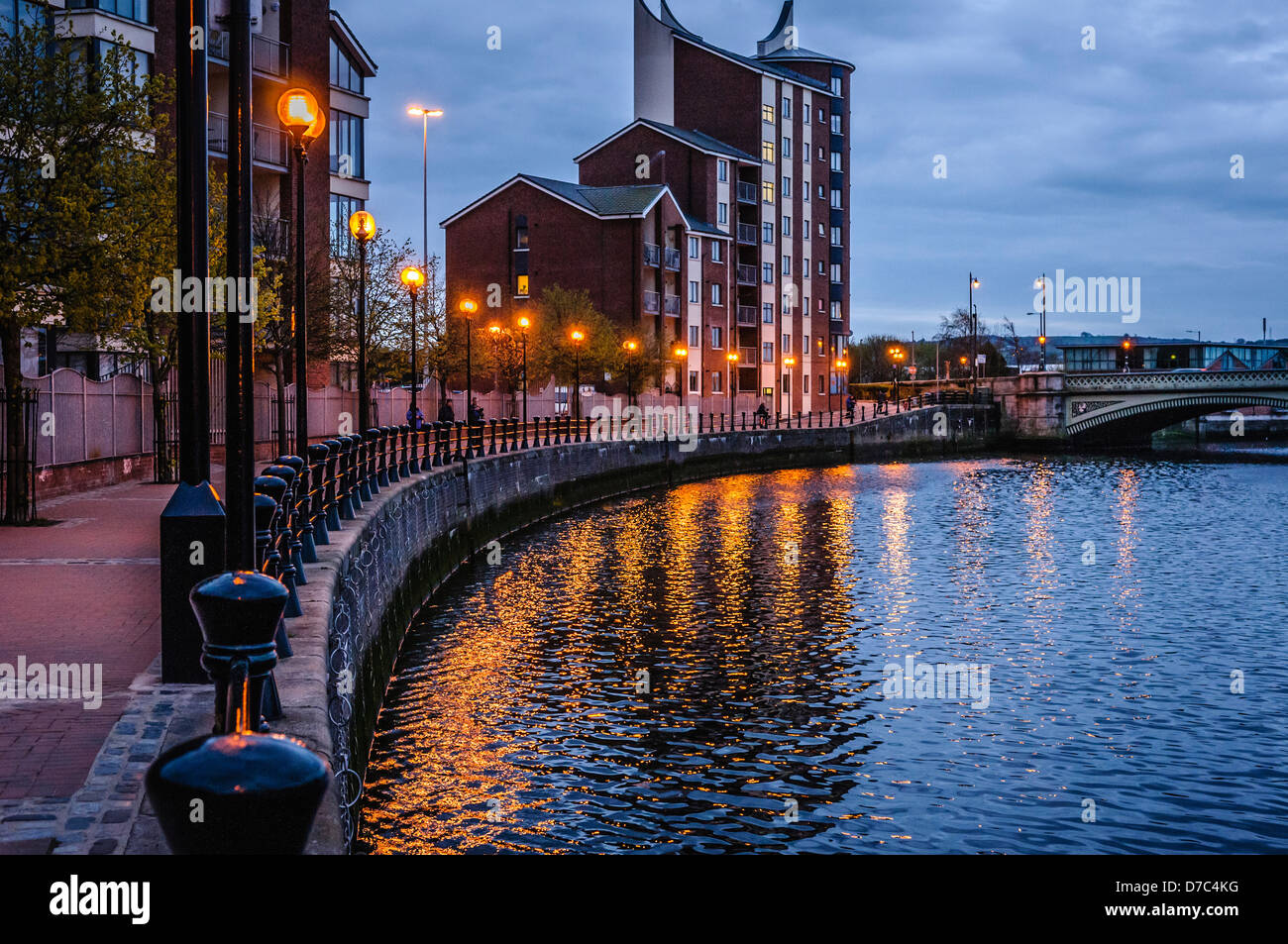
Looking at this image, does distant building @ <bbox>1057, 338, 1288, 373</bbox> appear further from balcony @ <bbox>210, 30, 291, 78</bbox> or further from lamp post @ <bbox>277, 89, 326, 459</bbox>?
lamp post @ <bbox>277, 89, 326, 459</bbox>

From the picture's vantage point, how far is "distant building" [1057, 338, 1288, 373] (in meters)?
150

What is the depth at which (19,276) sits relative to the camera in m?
18.3

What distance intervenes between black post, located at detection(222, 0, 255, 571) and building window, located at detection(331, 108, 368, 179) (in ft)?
126

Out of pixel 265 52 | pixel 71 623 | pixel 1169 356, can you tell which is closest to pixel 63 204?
pixel 71 623

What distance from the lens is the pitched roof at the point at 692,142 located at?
78.6 m

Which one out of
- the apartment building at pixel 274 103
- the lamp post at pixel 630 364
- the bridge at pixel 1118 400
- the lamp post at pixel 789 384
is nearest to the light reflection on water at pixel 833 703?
the apartment building at pixel 274 103

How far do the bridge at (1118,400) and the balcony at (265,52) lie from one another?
184 ft

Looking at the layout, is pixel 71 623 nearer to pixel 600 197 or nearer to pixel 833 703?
pixel 833 703

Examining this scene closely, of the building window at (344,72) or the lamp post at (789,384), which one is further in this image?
the lamp post at (789,384)

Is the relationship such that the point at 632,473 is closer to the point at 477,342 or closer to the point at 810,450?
the point at 477,342

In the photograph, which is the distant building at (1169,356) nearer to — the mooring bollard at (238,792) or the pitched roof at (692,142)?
the pitched roof at (692,142)

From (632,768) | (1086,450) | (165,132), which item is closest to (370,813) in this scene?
(632,768)

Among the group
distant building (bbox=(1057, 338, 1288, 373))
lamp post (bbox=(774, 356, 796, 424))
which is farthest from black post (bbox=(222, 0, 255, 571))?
distant building (bbox=(1057, 338, 1288, 373))
